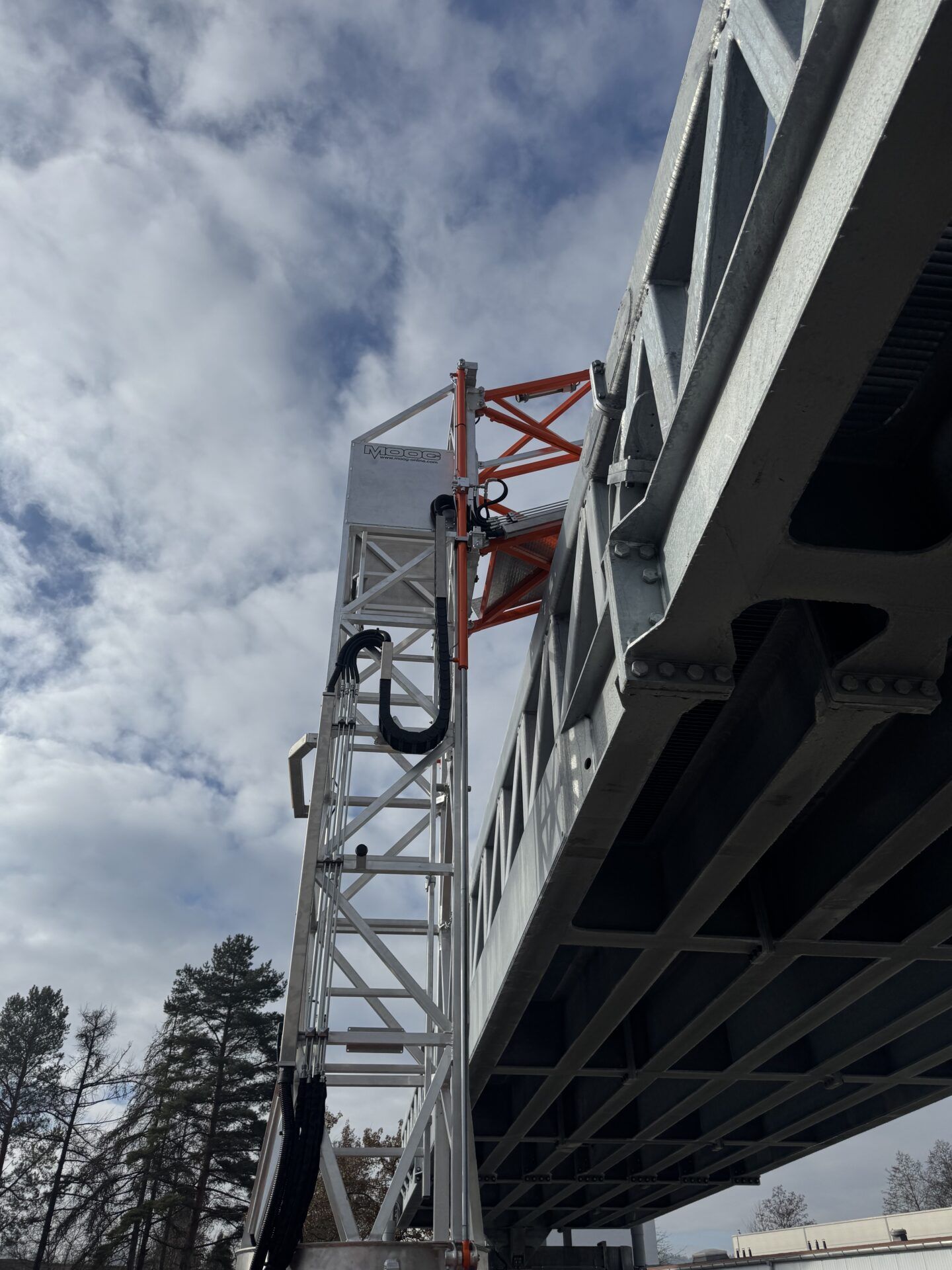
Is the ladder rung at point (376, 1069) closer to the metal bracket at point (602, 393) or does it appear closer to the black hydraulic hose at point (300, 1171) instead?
the black hydraulic hose at point (300, 1171)

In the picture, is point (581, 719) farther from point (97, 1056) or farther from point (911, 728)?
point (97, 1056)

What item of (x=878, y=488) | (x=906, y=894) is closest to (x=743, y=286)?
(x=878, y=488)

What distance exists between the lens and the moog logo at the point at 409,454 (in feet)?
47.0

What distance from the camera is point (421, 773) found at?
11.2 m

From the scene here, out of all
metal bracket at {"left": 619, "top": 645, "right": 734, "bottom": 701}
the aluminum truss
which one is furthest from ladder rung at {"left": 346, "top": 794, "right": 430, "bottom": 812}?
metal bracket at {"left": 619, "top": 645, "right": 734, "bottom": 701}

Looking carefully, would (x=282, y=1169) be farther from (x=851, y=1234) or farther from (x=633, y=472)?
(x=851, y=1234)

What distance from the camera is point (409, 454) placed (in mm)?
14320

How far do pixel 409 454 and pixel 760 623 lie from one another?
862cm

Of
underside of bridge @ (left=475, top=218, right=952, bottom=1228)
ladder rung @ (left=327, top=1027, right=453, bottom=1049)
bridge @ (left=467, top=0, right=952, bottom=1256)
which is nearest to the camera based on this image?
bridge @ (left=467, top=0, right=952, bottom=1256)

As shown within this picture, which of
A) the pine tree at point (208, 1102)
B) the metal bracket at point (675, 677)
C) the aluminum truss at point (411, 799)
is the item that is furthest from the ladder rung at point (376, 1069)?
the pine tree at point (208, 1102)

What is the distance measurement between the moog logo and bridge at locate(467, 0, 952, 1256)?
4504 mm

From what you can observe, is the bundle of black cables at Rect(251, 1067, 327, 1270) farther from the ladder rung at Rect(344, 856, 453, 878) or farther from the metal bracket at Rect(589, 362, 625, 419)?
the metal bracket at Rect(589, 362, 625, 419)

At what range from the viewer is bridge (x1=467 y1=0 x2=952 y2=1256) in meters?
3.54

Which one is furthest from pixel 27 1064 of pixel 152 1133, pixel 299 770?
pixel 299 770
